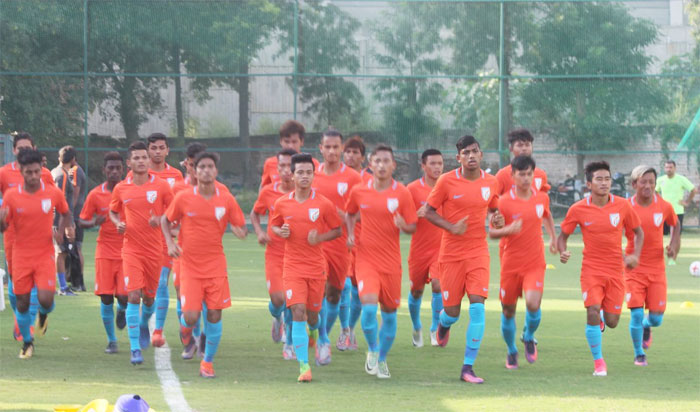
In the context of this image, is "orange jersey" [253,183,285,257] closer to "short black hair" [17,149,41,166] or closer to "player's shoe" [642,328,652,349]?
"short black hair" [17,149,41,166]

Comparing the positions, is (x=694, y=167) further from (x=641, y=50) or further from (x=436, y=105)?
(x=436, y=105)

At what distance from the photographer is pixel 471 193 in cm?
953

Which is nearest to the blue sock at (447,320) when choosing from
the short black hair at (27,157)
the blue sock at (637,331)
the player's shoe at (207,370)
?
the blue sock at (637,331)

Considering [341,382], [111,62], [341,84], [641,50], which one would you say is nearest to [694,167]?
[641,50]

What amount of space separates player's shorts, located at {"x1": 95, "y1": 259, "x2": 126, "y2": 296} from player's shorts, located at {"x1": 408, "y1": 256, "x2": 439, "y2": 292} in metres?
2.91

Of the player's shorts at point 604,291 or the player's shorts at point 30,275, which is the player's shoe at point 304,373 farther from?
the player's shorts at point 30,275

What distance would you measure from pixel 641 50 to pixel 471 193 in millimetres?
21430

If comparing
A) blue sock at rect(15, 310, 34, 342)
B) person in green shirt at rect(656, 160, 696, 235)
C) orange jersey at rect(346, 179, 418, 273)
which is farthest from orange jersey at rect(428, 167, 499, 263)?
person in green shirt at rect(656, 160, 696, 235)

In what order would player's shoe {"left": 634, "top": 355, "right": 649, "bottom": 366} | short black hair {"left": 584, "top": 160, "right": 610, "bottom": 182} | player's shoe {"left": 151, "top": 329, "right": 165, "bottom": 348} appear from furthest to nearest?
player's shoe {"left": 151, "top": 329, "right": 165, "bottom": 348}
player's shoe {"left": 634, "top": 355, "right": 649, "bottom": 366}
short black hair {"left": 584, "top": 160, "right": 610, "bottom": 182}

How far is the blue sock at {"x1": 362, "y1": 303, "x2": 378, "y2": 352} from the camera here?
9.27m

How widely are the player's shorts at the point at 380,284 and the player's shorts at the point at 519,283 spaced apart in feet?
3.78

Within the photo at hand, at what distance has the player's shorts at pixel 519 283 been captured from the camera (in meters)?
9.75

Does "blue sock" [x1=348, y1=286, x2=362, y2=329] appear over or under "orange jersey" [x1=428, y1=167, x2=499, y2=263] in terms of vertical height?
under

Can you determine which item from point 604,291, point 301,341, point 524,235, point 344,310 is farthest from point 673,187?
point 301,341
